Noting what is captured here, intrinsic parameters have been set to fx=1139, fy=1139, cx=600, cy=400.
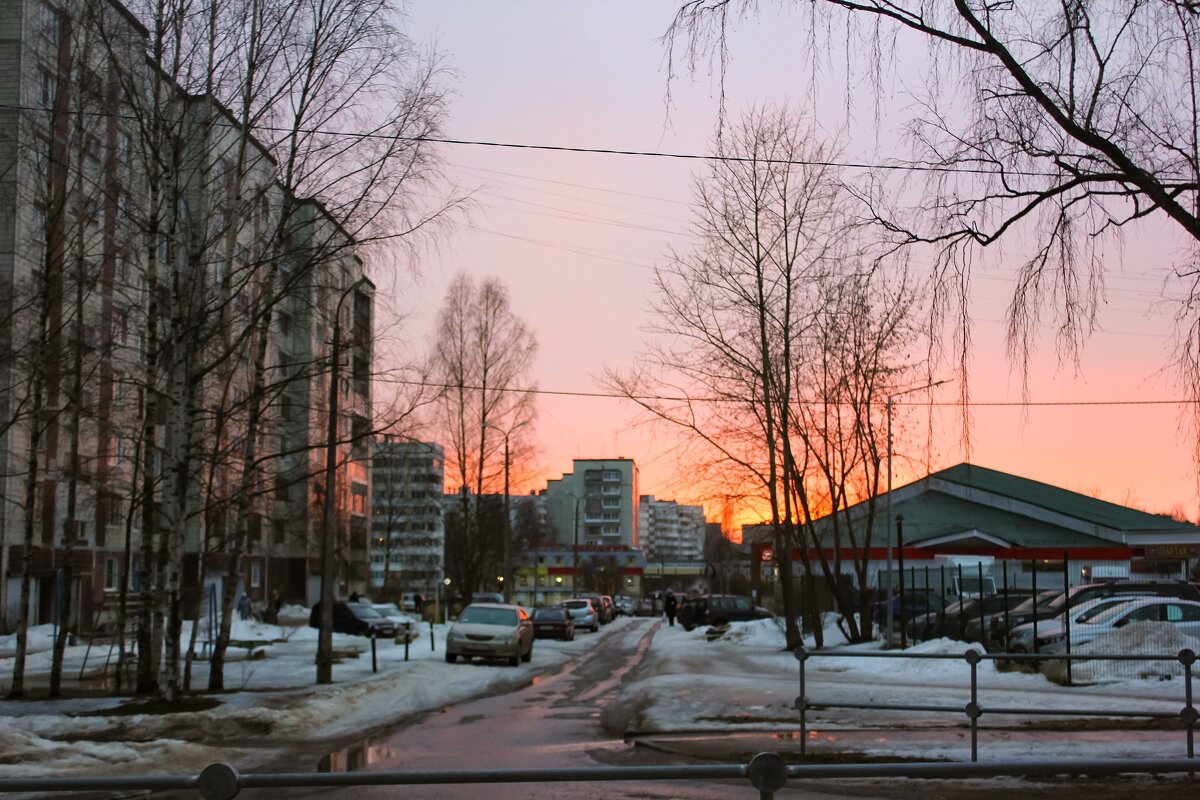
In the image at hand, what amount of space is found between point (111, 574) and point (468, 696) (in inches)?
1203

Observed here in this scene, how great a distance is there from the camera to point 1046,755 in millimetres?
11758

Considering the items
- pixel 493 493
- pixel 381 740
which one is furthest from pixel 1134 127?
pixel 493 493

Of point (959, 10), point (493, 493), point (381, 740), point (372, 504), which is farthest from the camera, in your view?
point (372, 504)

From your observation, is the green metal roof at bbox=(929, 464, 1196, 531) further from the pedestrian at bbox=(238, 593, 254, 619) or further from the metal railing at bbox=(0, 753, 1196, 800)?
the metal railing at bbox=(0, 753, 1196, 800)

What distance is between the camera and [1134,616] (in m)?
23.9

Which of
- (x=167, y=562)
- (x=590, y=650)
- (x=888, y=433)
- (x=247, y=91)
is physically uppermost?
(x=247, y=91)

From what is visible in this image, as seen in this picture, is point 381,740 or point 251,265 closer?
point 381,740

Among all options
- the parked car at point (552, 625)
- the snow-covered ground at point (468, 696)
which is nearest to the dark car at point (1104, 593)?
the snow-covered ground at point (468, 696)

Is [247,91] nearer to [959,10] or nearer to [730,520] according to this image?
Result: [959,10]

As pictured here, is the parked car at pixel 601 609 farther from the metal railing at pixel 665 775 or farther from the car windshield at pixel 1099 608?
the metal railing at pixel 665 775

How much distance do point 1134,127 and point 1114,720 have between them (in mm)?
9535

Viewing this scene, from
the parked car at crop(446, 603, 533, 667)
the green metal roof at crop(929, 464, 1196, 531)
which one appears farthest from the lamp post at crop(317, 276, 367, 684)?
the green metal roof at crop(929, 464, 1196, 531)

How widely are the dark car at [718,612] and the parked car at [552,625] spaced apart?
24.7 ft

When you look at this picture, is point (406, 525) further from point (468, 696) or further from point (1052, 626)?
point (1052, 626)
